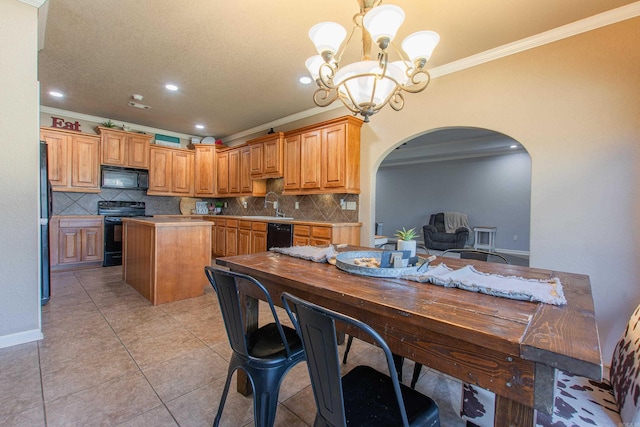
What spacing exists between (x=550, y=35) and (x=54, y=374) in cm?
462

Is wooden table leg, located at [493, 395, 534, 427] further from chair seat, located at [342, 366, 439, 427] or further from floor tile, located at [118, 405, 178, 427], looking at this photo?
floor tile, located at [118, 405, 178, 427]

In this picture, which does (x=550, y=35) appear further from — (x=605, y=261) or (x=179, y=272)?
(x=179, y=272)

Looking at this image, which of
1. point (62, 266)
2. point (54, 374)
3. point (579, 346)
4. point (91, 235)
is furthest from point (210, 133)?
point (579, 346)

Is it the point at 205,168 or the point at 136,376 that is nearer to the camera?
the point at 136,376

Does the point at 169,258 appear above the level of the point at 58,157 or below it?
below

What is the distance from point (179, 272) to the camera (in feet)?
11.0

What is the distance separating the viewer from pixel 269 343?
146cm

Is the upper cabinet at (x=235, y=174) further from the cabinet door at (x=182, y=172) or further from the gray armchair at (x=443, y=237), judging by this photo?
the gray armchair at (x=443, y=237)

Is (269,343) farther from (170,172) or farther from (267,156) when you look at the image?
(170,172)

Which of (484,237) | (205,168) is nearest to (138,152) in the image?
(205,168)

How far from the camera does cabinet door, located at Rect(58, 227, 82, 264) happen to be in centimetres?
462

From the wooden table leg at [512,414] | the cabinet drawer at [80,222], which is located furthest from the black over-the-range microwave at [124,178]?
the wooden table leg at [512,414]

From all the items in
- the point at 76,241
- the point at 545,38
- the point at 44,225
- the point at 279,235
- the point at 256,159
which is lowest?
the point at 76,241

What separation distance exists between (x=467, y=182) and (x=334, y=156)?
5812mm
